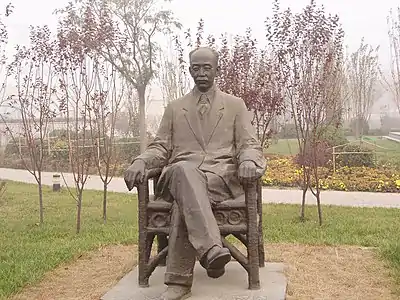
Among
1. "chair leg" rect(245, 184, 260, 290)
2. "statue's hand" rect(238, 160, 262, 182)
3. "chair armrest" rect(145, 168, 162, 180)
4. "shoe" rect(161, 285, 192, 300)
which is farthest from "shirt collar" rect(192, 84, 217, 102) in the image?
"shoe" rect(161, 285, 192, 300)

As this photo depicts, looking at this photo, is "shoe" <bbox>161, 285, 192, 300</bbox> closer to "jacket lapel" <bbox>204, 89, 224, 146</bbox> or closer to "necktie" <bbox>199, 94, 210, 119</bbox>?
"jacket lapel" <bbox>204, 89, 224, 146</bbox>

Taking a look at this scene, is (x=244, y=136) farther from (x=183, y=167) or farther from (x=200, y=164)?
(x=183, y=167)

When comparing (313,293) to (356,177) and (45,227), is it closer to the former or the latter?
(45,227)

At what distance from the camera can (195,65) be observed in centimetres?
465

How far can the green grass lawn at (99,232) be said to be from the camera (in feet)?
18.5

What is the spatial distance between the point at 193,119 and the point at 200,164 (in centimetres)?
44

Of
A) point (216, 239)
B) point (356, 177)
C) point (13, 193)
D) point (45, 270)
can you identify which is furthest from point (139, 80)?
point (216, 239)

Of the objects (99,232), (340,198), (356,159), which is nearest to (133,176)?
(99,232)

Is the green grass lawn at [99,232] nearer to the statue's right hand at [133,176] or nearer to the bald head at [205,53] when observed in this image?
the statue's right hand at [133,176]

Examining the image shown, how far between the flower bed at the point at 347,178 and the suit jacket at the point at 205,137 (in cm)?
639

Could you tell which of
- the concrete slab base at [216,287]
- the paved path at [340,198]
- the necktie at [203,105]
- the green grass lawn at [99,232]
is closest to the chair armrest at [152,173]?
the necktie at [203,105]

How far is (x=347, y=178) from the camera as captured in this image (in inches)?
→ 500

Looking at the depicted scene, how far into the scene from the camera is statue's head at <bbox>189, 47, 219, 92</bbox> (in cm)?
462

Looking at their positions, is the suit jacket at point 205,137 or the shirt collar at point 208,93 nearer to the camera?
the suit jacket at point 205,137
